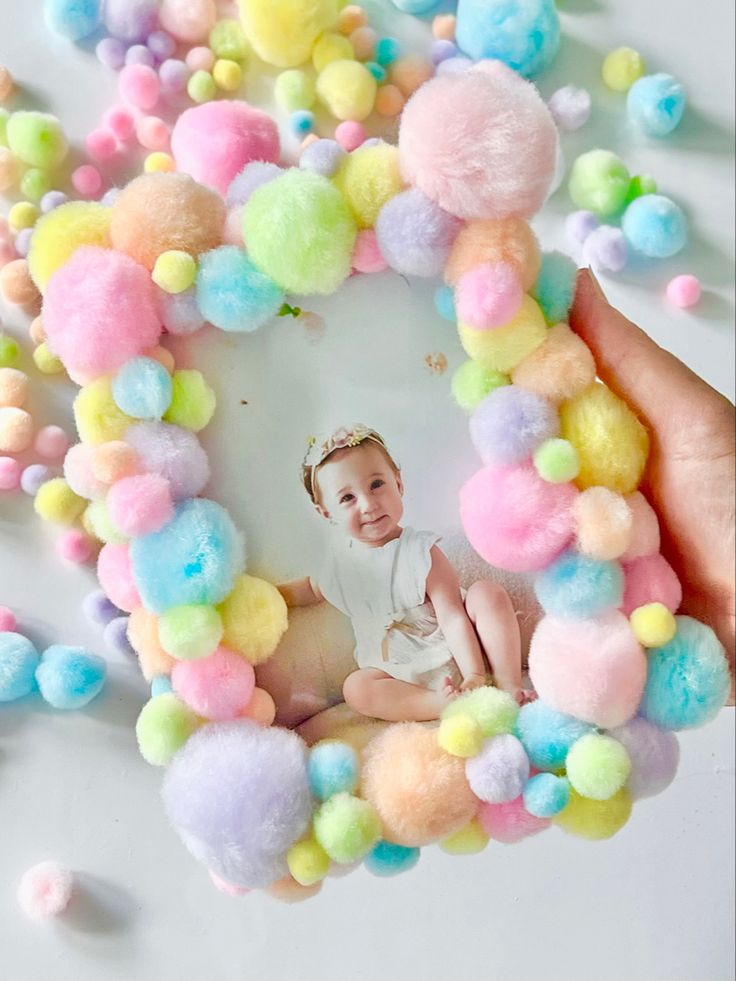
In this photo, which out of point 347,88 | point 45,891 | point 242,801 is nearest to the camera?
point 242,801

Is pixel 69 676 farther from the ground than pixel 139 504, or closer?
closer

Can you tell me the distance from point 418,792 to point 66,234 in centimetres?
39

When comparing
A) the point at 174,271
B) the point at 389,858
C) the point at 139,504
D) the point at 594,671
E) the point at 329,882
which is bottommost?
the point at 329,882

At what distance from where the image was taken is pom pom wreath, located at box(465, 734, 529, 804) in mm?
603

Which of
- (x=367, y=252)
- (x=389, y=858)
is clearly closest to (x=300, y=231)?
(x=367, y=252)

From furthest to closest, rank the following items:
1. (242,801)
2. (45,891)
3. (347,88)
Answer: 1. (347,88)
2. (45,891)
3. (242,801)

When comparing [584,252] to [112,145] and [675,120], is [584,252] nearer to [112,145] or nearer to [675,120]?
[675,120]

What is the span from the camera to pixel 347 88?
2.88 feet

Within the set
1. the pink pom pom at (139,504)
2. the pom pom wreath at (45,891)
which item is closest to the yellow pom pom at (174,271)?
the pink pom pom at (139,504)

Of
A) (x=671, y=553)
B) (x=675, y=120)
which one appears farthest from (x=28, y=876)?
(x=675, y=120)

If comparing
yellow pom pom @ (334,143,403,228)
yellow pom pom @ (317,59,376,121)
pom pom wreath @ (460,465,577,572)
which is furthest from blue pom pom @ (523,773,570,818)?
yellow pom pom @ (317,59,376,121)

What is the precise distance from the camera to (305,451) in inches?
26.5

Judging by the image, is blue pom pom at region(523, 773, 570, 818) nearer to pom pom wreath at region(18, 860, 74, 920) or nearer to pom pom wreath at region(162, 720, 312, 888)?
pom pom wreath at region(162, 720, 312, 888)

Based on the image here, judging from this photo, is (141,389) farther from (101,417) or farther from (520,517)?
(520,517)
